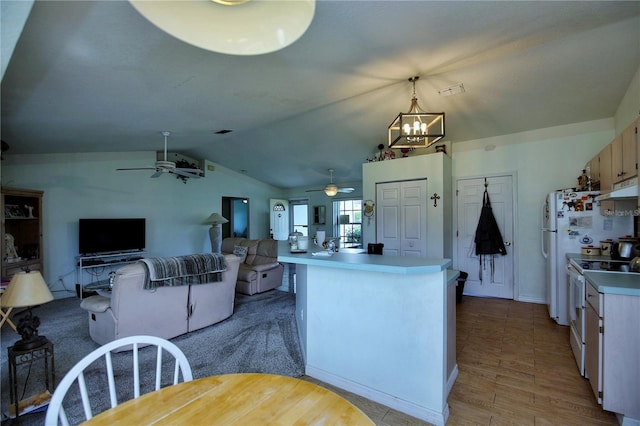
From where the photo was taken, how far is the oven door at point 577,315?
7.81 feet

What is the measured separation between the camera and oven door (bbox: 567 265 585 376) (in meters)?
2.38

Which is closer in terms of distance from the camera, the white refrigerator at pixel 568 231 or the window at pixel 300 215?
the white refrigerator at pixel 568 231

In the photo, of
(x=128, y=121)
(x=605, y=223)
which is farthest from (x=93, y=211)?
(x=605, y=223)

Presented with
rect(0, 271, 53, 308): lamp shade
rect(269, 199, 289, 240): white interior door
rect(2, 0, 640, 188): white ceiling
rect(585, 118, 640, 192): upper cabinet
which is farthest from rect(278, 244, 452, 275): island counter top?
rect(269, 199, 289, 240): white interior door

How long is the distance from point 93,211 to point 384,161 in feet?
17.9

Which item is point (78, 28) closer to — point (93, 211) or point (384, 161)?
point (384, 161)

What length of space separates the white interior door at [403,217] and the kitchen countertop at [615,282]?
2551 millimetres

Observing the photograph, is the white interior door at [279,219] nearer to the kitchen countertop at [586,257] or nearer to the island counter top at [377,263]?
the island counter top at [377,263]

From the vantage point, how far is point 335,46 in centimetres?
238

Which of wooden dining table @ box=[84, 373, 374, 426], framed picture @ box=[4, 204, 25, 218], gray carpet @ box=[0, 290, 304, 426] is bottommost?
gray carpet @ box=[0, 290, 304, 426]

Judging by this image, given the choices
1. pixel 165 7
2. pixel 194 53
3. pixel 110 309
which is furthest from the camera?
pixel 110 309

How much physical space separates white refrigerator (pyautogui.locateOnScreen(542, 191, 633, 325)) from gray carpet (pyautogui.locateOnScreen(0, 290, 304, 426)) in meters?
3.25

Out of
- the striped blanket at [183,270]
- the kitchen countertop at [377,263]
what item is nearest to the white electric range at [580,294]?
the kitchen countertop at [377,263]

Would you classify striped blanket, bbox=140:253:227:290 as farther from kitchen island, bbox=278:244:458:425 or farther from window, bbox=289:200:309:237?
window, bbox=289:200:309:237
